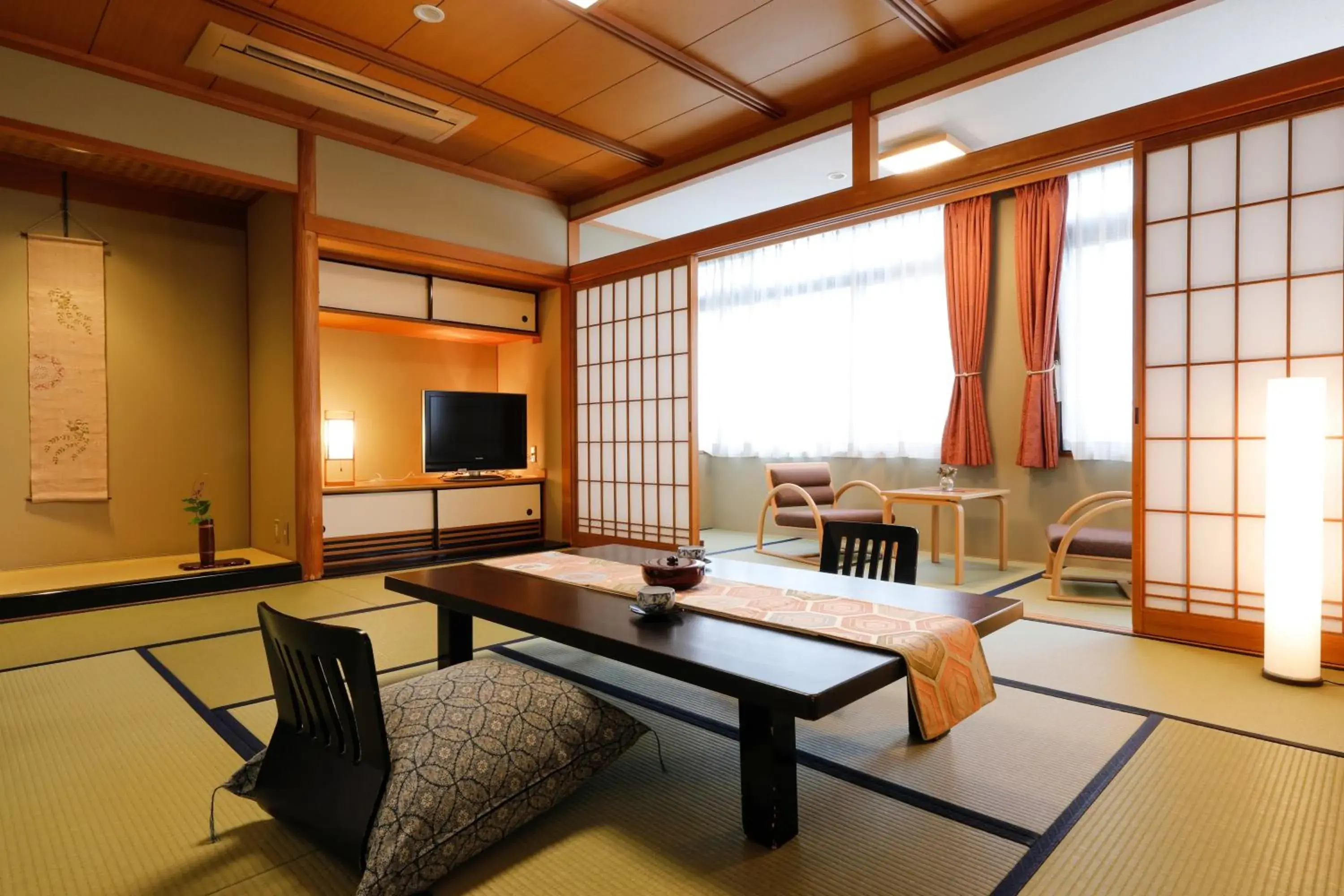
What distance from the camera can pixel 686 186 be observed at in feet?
16.9

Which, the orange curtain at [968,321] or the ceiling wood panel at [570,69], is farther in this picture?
the orange curtain at [968,321]

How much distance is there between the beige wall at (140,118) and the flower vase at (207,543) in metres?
2.04

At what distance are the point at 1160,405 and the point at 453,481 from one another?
428 cm

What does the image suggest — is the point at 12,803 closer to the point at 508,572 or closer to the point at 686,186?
the point at 508,572

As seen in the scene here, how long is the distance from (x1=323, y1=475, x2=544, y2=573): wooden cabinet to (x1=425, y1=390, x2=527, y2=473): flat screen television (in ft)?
0.74

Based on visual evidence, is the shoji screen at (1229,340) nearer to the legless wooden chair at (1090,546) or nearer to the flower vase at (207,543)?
the legless wooden chair at (1090,546)

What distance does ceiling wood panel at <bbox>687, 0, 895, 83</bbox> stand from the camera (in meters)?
3.27

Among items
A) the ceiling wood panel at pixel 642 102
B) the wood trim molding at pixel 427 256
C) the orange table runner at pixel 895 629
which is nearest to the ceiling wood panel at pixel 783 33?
the ceiling wood panel at pixel 642 102

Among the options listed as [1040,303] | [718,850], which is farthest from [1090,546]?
[718,850]

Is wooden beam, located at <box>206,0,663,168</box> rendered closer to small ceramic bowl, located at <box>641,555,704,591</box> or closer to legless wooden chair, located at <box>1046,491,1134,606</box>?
small ceramic bowl, located at <box>641,555,704,591</box>

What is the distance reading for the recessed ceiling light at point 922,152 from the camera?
4680 mm

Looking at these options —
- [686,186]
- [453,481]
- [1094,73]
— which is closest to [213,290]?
[453,481]

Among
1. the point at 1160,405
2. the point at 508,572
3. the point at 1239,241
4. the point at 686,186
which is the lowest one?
the point at 508,572

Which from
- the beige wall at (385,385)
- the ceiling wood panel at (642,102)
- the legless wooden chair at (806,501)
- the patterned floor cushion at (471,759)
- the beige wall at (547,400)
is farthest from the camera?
the beige wall at (547,400)
